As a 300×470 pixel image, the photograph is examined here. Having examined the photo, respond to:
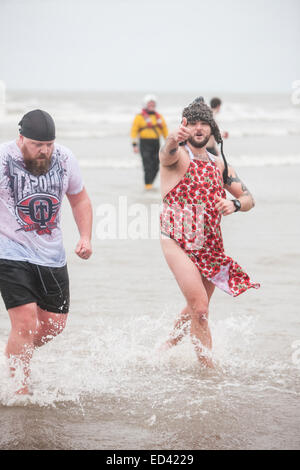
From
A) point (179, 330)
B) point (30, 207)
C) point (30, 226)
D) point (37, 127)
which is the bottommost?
point (179, 330)

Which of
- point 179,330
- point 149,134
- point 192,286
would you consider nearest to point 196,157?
point 192,286

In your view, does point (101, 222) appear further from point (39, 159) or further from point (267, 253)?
point (39, 159)

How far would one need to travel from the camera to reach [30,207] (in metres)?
4.08

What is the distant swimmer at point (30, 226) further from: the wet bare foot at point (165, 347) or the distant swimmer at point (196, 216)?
the wet bare foot at point (165, 347)

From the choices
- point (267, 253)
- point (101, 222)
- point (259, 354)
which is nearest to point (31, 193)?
point (259, 354)

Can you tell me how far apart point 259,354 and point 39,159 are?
2329 mm

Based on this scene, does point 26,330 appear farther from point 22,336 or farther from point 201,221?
point 201,221

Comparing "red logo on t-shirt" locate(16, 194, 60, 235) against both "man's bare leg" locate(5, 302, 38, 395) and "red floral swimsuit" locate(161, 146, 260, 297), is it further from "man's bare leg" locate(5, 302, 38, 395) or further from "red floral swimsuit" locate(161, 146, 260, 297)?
"red floral swimsuit" locate(161, 146, 260, 297)

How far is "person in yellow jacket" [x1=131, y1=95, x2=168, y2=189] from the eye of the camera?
13516mm

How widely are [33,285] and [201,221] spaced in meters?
1.20

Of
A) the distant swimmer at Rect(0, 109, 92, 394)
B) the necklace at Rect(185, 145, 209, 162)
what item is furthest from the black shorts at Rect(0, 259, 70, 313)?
the necklace at Rect(185, 145, 209, 162)

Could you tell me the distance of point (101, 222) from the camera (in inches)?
421

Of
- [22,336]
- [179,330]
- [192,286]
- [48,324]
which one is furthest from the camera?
[179,330]

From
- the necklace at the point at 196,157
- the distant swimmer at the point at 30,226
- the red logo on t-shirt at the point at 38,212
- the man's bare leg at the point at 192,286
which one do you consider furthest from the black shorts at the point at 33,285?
the necklace at the point at 196,157
